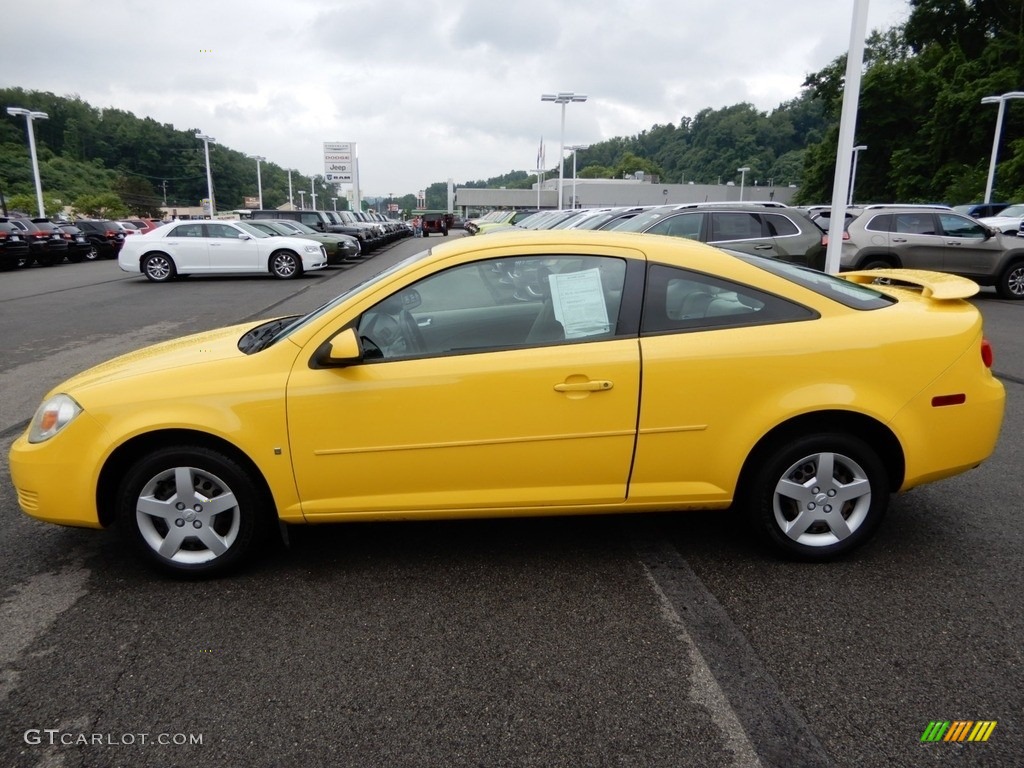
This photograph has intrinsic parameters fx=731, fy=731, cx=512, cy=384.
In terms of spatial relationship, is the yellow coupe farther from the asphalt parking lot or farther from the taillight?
the asphalt parking lot

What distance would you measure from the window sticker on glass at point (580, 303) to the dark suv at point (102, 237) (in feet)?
99.2

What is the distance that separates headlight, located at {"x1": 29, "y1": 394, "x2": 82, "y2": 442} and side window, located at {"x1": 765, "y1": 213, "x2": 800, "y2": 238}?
9740mm

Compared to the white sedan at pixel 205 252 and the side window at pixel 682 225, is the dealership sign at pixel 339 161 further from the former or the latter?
the side window at pixel 682 225

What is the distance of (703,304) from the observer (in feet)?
11.0

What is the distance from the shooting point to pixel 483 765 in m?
2.25

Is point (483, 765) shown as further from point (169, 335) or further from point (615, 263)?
point (169, 335)

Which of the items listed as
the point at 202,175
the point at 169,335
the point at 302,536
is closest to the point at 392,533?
the point at 302,536

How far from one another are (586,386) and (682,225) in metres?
8.05

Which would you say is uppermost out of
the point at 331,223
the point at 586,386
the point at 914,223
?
the point at 914,223

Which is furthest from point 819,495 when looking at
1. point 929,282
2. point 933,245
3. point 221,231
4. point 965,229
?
point 221,231

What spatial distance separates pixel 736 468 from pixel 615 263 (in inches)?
42.6

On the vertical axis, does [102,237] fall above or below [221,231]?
below

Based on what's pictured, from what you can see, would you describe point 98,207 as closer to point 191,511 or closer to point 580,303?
point 191,511

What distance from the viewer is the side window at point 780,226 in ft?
35.4
